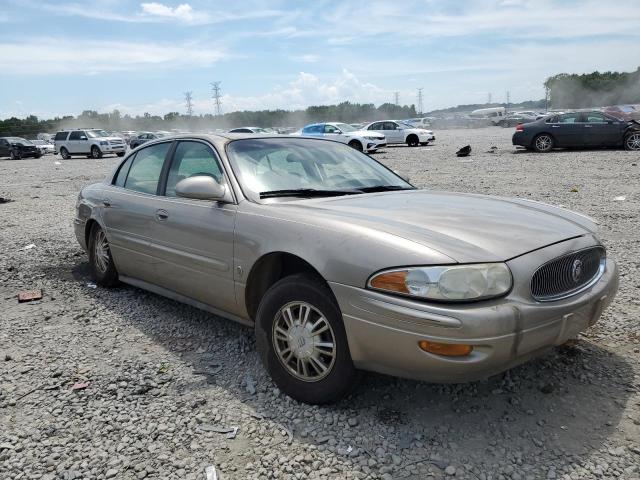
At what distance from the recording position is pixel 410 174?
48.8ft

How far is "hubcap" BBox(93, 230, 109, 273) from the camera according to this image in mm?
5109

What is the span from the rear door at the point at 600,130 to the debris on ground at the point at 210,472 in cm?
1956

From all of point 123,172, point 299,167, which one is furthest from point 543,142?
point 299,167

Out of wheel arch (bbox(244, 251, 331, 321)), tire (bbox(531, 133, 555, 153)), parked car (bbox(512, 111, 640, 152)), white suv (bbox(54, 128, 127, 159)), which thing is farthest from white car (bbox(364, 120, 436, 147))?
wheel arch (bbox(244, 251, 331, 321))

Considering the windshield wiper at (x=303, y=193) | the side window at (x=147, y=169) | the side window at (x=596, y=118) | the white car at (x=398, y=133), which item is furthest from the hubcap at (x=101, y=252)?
the white car at (x=398, y=133)

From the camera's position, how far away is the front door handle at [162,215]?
13.2 feet

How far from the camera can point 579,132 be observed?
18.9m

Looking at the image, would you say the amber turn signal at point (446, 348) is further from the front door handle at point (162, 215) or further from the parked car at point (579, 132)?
the parked car at point (579, 132)

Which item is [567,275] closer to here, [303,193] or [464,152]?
[303,193]

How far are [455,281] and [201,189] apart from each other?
1.78 metres

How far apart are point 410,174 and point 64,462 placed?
13176 mm

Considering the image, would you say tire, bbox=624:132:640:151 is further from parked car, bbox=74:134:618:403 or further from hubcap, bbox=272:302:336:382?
hubcap, bbox=272:302:336:382

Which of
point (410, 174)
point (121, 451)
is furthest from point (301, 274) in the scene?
point (410, 174)

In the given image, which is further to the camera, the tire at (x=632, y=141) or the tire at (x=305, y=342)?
the tire at (x=632, y=141)
